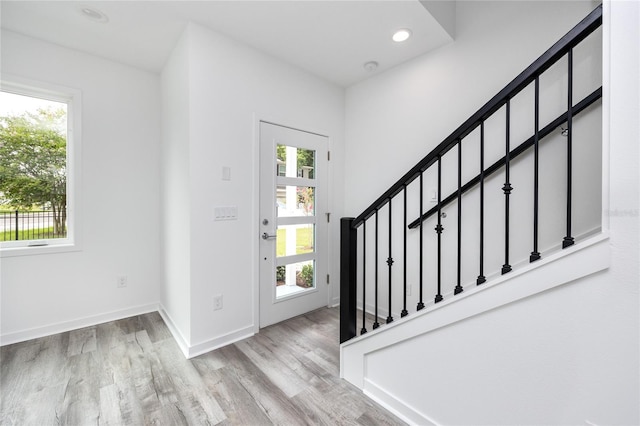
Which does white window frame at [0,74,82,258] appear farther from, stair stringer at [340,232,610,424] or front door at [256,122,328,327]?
stair stringer at [340,232,610,424]

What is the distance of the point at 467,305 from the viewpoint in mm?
1256

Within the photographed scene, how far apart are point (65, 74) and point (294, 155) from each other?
2.21 meters

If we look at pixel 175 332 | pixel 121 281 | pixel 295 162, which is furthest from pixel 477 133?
pixel 121 281

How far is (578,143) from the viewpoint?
1807 mm

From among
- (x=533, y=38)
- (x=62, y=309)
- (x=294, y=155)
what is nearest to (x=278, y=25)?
(x=294, y=155)

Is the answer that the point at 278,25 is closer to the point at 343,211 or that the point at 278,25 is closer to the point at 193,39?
the point at 193,39

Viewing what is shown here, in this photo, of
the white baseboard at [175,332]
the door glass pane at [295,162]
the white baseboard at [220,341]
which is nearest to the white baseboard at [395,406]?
the white baseboard at [220,341]

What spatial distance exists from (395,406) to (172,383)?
1.45 meters

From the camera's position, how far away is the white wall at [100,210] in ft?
7.96

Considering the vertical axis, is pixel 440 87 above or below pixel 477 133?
above

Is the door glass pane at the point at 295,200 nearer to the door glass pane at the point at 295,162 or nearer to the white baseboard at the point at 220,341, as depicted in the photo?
the door glass pane at the point at 295,162

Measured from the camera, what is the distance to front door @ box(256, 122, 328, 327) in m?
2.70

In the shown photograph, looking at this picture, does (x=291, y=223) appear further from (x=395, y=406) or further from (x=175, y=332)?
(x=395, y=406)

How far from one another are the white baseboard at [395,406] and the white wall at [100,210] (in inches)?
100
